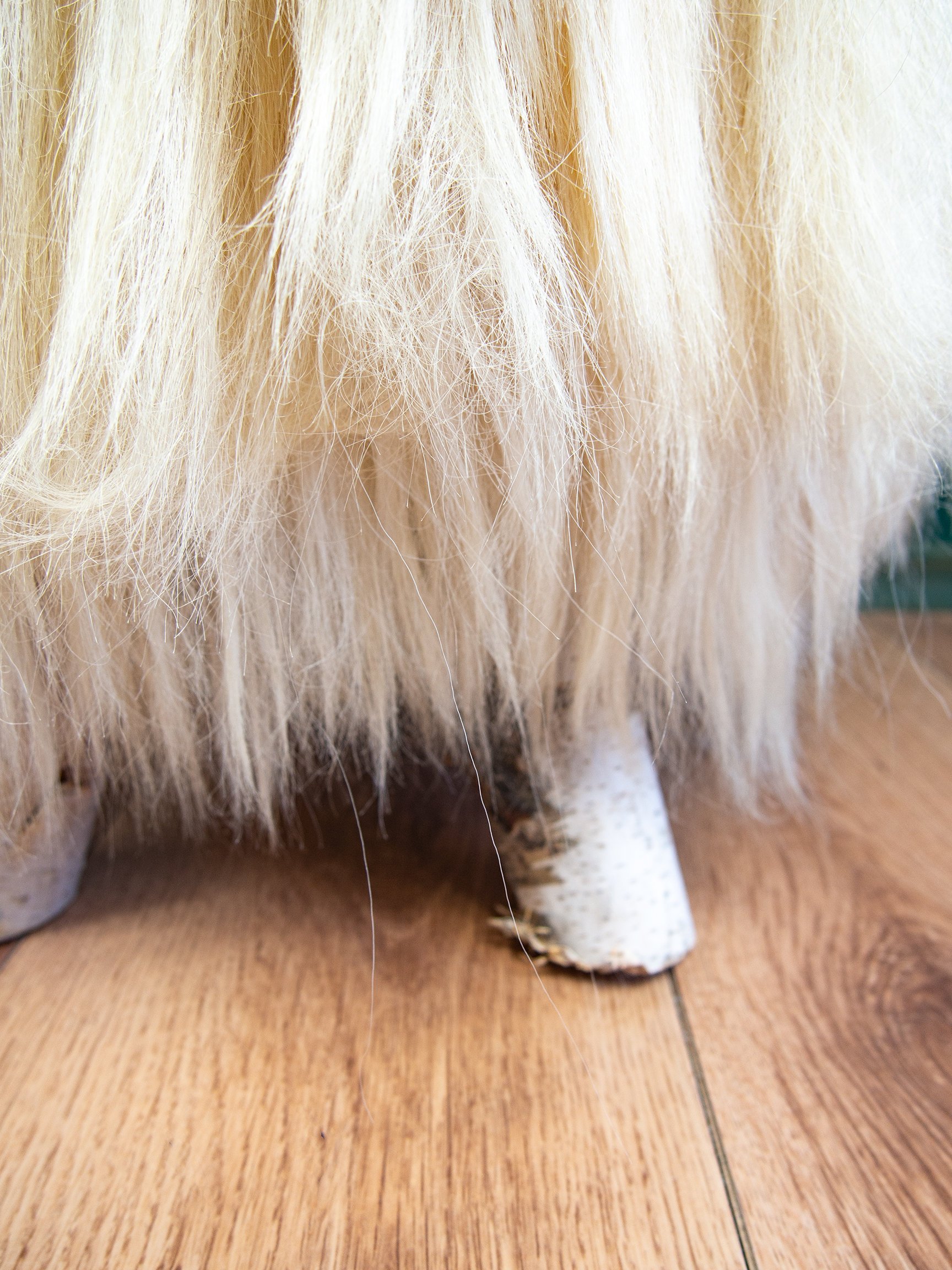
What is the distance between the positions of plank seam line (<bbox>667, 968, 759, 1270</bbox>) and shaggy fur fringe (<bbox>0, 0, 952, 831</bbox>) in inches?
6.1

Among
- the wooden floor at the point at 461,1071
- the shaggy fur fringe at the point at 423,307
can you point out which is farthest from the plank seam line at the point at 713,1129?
the shaggy fur fringe at the point at 423,307

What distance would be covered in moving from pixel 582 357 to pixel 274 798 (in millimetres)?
285

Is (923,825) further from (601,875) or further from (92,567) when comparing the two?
(92,567)

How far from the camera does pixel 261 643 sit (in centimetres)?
27

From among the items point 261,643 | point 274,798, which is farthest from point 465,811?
point 261,643

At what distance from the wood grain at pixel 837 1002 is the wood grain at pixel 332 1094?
0.8 inches

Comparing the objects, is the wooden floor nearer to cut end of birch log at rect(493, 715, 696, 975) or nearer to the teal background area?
cut end of birch log at rect(493, 715, 696, 975)

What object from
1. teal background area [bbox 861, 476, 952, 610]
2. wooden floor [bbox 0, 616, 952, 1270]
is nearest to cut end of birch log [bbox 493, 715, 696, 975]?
wooden floor [bbox 0, 616, 952, 1270]

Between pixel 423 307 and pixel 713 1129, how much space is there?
0.86 feet

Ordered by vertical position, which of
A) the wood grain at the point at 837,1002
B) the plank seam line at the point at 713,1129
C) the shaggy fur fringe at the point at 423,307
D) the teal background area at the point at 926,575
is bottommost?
the wood grain at the point at 837,1002

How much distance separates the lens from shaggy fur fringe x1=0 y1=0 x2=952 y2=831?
0.68 feet

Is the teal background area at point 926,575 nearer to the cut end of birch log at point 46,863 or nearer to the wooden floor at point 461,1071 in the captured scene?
the wooden floor at point 461,1071

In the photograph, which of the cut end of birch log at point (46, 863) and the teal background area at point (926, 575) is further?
the teal background area at point (926, 575)

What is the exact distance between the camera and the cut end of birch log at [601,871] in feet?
1.12
